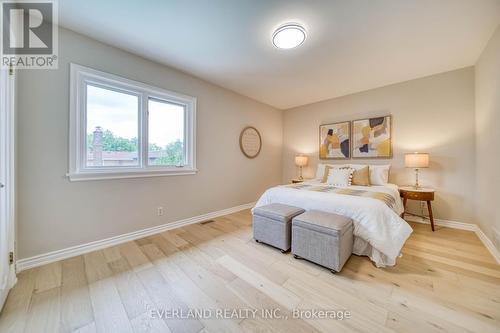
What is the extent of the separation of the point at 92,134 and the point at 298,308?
9.09ft

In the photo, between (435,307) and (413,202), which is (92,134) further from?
(413,202)

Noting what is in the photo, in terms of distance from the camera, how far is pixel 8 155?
4.92 ft

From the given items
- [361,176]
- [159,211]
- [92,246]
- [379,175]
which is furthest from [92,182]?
[379,175]

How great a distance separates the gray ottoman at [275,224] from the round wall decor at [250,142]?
6.14 feet

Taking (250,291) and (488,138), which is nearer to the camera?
(250,291)

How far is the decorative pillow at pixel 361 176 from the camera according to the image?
3125 millimetres

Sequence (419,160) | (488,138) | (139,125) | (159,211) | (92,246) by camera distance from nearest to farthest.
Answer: (92,246) < (488,138) < (139,125) < (159,211) < (419,160)

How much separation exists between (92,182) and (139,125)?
93 centimetres

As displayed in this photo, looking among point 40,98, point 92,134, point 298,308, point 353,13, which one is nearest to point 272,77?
point 353,13

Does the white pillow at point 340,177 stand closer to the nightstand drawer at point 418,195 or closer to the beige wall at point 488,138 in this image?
the nightstand drawer at point 418,195

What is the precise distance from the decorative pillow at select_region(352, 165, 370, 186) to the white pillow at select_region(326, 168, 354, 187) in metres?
0.08

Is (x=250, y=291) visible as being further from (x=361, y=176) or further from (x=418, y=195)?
(x=418, y=195)

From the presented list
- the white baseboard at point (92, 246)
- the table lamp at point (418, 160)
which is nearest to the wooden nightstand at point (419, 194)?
the table lamp at point (418, 160)

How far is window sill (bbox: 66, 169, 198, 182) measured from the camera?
6.84 ft
